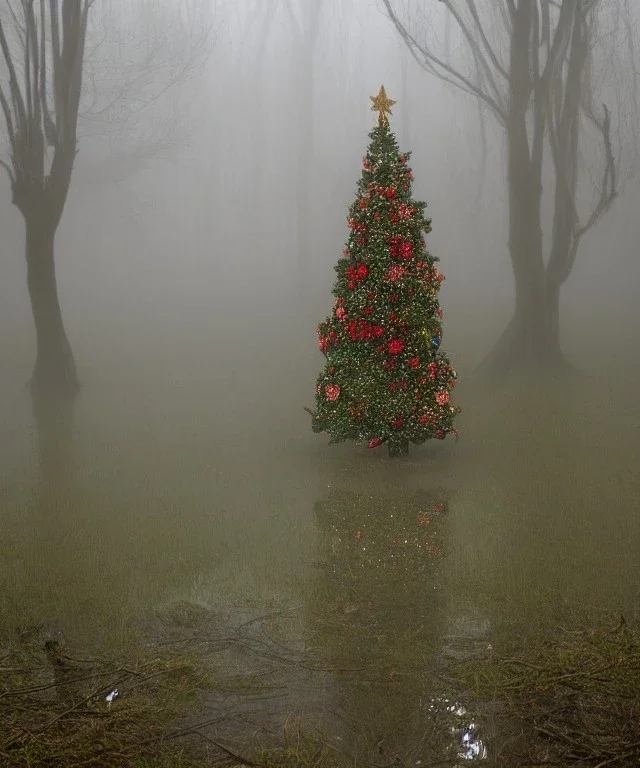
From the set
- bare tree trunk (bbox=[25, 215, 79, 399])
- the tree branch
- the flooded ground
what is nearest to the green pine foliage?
the flooded ground

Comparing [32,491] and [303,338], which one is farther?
[303,338]

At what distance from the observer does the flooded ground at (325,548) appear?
13.9 ft

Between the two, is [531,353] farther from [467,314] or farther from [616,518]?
[616,518]

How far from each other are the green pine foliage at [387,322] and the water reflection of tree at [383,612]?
93cm

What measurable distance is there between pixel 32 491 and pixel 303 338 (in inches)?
200

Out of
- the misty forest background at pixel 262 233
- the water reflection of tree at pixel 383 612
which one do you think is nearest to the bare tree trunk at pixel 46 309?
the misty forest background at pixel 262 233

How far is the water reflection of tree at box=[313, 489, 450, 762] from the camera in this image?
12.6 ft

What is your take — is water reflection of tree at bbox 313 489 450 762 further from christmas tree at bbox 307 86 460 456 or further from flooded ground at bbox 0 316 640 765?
christmas tree at bbox 307 86 460 456

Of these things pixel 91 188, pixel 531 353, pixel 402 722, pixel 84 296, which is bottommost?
pixel 402 722

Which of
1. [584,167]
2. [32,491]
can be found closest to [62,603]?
[32,491]

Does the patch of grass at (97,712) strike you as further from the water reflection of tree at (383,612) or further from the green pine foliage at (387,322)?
the green pine foliage at (387,322)

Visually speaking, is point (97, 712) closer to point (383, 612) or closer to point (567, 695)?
point (383, 612)

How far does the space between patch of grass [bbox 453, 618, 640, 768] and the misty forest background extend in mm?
5017

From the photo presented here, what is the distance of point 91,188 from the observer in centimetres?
1247
